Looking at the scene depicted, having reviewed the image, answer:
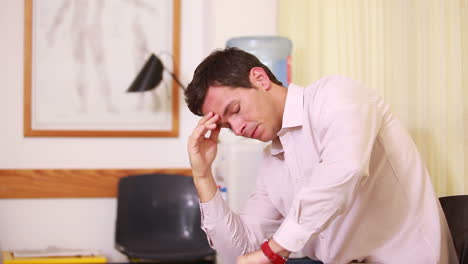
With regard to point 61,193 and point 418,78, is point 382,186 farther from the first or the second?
point 61,193

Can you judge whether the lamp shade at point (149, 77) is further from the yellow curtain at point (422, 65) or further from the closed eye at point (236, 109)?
the closed eye at point (236, 109)

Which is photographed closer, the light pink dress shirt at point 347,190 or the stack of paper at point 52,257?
the light pink dress shirt at point 347,190

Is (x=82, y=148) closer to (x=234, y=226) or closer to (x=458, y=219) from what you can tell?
(x=234, y=226)

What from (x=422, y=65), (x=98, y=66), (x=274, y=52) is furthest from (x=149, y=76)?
(x=422, y=65)

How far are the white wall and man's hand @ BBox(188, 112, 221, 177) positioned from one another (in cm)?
195

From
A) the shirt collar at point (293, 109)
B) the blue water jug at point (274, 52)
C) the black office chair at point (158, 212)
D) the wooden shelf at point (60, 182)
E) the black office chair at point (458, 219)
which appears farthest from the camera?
the wooden shelf at point (60, 182)

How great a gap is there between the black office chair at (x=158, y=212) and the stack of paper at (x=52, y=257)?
205 mm

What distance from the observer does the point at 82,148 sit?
3588 millimetres

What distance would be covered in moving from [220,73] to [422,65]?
78 cm

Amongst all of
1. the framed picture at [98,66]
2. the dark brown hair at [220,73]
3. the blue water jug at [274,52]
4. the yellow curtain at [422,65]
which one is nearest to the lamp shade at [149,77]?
the framed picture at [98,66]

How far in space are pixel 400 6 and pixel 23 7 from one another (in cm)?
247

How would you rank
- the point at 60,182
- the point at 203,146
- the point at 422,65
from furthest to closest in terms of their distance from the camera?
1. the point at 60,182
2. the point at 422,65
3. the point at 203,146

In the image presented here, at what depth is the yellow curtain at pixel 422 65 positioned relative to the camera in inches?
69.1

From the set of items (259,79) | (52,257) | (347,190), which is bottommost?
(52,257)
